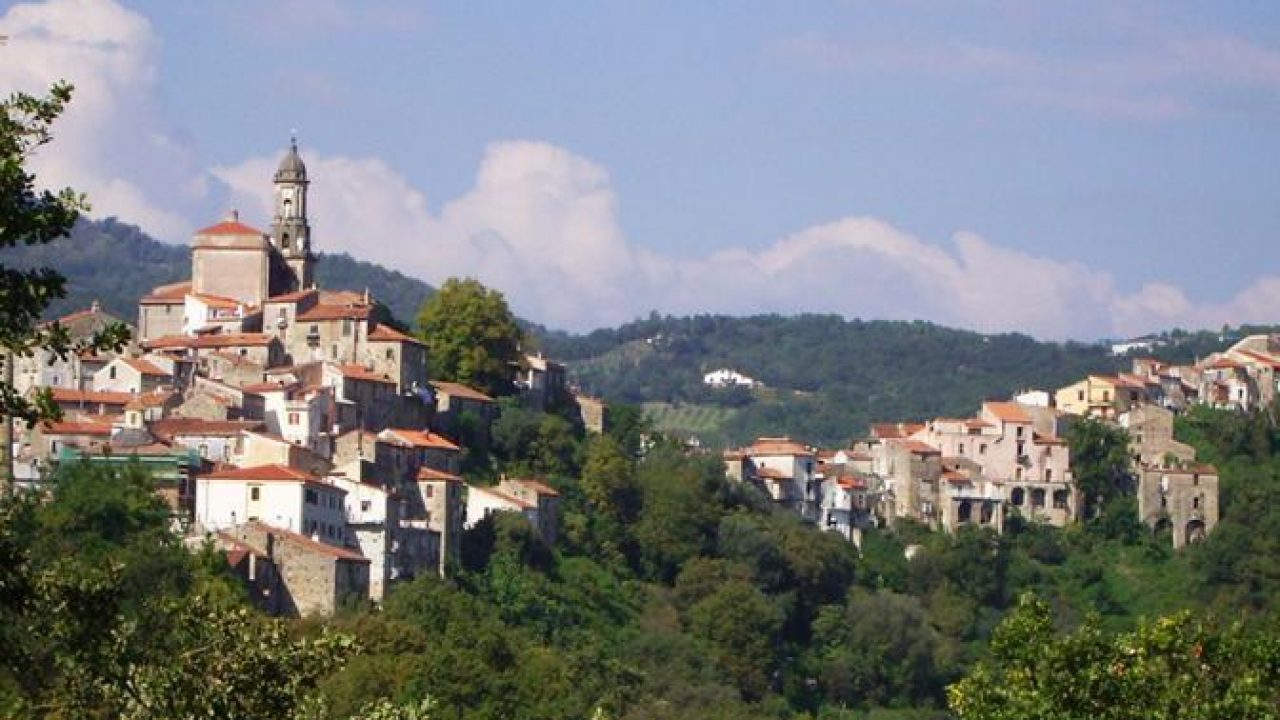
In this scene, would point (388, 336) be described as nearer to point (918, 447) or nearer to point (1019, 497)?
point (918, 447)

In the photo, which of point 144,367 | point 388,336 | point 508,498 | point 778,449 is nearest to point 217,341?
point 144,367

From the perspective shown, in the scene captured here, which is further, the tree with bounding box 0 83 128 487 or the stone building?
the stone building

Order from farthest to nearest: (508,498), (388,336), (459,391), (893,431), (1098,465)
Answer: (893,431)
(1098,465)
(459,391)
(388,336)
(508,498)

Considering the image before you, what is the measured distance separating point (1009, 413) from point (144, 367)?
1554 inches

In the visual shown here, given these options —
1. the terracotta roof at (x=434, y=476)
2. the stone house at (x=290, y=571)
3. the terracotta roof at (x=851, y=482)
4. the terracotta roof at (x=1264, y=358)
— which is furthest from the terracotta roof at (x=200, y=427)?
the terracotta roof at (x=1264, y=358)

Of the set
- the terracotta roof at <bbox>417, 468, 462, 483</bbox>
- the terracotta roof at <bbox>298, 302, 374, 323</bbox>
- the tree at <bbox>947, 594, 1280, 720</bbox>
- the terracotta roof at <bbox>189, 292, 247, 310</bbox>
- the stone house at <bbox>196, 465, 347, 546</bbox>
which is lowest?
the tree at <bbox>947, 594, 1280, 720</bbox>

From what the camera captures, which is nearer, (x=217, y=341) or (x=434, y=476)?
(x=434, y=476)

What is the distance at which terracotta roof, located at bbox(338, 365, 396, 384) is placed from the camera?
290 ft

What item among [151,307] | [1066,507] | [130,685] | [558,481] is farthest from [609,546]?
[130,685]

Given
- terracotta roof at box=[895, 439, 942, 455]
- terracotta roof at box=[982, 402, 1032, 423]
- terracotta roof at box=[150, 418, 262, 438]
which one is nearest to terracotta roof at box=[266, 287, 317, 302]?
terracotta roof at box=[150, 418, 262, 438]

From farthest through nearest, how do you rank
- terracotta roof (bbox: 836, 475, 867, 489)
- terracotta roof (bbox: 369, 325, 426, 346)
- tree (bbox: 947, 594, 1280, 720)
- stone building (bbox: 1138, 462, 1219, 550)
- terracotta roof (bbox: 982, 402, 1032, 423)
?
1. terracotta roof (bbox: 982, 402, 1032, 423)
2. stone building (bbox: 1138, 462, 1219, 550)
3. terracotta roof (bbox: 836, 475, 867, 489)
4. terracotta roof (bbox: 369, 325, 426, 346)
5. tree (bbox: 947, 594, 1280, 720)

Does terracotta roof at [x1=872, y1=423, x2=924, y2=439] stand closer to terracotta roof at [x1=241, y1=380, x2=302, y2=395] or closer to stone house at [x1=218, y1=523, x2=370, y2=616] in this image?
terracotta roof at [x1=241, y1=380, x2=302, y2=395]

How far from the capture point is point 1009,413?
387ft

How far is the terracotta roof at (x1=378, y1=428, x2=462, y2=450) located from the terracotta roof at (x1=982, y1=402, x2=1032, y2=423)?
33316 millimetres
